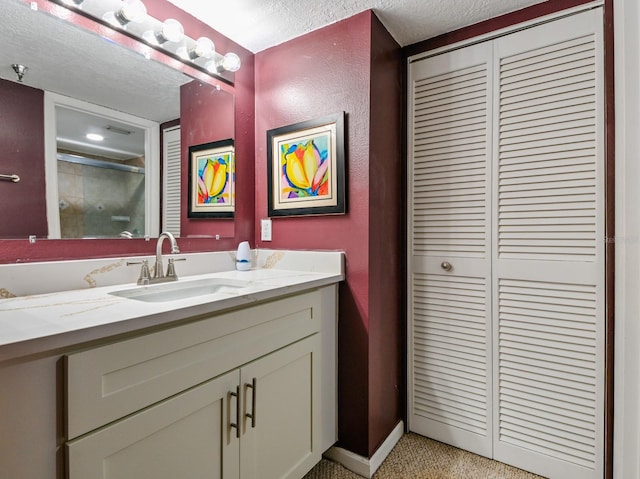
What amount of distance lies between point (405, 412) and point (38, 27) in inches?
92.6

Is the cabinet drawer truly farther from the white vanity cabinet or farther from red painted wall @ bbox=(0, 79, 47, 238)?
red painted wall @ bbox=(0, 79, 47, 238)

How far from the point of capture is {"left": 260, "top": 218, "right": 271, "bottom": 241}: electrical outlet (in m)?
1.96

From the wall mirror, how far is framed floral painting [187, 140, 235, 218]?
175 mm

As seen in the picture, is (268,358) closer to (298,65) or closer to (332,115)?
(332,115)

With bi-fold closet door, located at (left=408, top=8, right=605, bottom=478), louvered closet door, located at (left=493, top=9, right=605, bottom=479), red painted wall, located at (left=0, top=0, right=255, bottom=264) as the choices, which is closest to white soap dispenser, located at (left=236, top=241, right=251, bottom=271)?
red painted wall, located at (left=0, top=0, right=255, bottom=264)

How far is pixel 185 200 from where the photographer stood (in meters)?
1.67

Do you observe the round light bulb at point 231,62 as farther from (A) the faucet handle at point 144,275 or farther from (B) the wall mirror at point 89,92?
(A) the faucet handle at point 144,275

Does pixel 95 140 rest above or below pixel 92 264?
above

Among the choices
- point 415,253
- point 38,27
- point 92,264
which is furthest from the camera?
point 415,253

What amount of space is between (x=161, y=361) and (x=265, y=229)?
1144 millimetres

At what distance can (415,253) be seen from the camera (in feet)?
6.20

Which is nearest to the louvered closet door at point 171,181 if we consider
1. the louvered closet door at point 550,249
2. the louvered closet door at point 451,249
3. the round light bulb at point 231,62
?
the round light bulb at point 231,62

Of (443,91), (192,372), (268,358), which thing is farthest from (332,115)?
(192,372)

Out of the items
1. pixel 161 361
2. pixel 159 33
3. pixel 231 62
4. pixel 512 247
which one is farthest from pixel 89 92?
pixel 512 247
